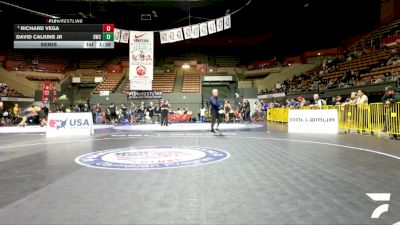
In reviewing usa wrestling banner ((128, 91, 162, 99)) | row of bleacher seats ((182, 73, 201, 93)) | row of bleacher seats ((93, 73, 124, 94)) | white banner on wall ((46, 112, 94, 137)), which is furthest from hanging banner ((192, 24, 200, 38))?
row of bleacher seats ((93, 73, 124, 94))

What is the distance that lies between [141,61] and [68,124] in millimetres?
4493

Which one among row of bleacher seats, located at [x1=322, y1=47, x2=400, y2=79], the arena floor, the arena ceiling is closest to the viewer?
the arena floor

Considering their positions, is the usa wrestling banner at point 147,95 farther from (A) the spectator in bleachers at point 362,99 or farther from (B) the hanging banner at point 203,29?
(A) the spectator in bleachers at point 362,99

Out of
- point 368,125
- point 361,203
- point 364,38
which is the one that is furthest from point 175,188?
point 364,38

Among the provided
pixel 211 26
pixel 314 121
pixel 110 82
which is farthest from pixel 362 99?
pixel 110 82

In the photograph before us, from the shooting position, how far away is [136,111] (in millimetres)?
26641

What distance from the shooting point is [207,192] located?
142 inches

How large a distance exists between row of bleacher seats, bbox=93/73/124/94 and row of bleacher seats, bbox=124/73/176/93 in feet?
4.55

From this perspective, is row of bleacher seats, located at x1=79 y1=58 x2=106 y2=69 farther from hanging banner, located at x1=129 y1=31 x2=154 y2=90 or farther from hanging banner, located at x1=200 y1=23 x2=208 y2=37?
hanging banner, located at x1=129 y1=31 x2=154 y2=90

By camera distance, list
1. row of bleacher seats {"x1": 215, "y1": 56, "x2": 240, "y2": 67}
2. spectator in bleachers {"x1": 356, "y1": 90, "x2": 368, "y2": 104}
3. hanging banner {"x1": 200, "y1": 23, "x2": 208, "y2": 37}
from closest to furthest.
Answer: spectator in bleachers {"x1": 356, "y1": 90, "x2": 368, "y2": 104}, hanging banner {"x1": 200, "y1": 23, "x2": 208, "y2": 37}, row of bleacher seats {"x1": 215, "y1": 56, "x2": 240, "y2": 67}

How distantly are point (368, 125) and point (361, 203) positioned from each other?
9.59 metres

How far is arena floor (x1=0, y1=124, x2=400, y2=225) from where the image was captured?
2.76 metres

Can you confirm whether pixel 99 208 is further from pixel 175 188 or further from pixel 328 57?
pixel 328 57

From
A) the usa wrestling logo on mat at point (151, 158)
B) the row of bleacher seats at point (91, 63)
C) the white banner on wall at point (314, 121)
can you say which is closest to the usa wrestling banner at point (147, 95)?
the row of bleacher seats at point (91, 63)
